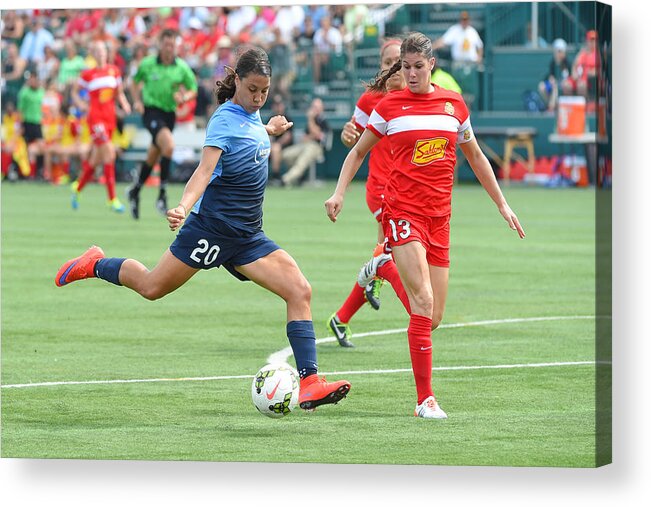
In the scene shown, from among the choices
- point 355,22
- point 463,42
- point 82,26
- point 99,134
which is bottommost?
point 99,134

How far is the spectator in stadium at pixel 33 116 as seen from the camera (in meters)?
27.9

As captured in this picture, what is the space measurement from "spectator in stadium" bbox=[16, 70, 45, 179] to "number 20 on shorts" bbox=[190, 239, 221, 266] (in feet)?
64.0

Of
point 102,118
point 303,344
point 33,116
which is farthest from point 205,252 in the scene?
point 33,116

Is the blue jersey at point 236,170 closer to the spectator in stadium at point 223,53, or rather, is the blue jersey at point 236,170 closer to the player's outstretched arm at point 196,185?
the player's outstretched arm at point 196,185

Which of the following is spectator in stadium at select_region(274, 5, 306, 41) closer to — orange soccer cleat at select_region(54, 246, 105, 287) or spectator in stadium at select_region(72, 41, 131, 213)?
spectator in stadium at select_region(72, 41, 131, 213)

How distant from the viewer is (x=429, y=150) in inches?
332

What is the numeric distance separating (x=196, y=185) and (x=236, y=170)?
408 millimetres

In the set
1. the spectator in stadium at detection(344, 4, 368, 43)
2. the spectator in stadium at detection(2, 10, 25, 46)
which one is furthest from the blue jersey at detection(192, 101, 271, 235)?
the spectator in stadium at detection(344, 4, 368, 43)

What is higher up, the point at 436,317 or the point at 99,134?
the point at 436,317

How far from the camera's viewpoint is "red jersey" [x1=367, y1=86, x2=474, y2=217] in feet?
27.5

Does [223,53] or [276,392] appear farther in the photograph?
[223,53]

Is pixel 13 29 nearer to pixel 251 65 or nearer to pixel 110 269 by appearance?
pixel 110 269

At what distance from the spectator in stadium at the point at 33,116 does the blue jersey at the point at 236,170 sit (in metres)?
19.5

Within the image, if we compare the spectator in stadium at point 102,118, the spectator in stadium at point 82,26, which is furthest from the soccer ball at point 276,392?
the spectator in stadium at point 82,26
